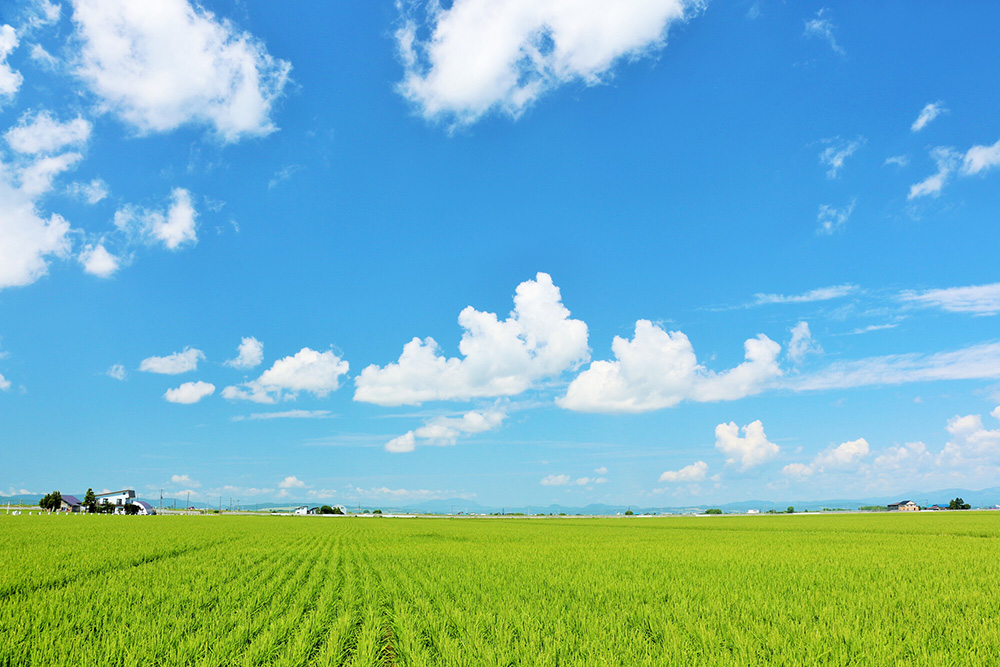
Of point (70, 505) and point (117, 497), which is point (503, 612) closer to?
point (117, 497)

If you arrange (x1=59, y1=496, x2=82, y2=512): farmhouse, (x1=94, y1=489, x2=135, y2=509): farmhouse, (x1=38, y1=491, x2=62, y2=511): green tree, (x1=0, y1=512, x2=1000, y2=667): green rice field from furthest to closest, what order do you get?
(x1=94, y1=489, x2=135, y2=509): farmhouse → (x1=59, y1=496, x2=82, y2=512): farmhouse → (x1=38, y1=491, x2=62, y2=511): green tree → (x1=0, y1=512, x2=1000, y2=667): green rice field

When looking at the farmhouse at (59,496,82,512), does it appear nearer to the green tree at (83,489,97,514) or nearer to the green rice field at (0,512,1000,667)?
the green tree at (83,489,97,514)

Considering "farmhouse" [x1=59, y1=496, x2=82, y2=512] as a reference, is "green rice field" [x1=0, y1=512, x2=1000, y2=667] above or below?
above

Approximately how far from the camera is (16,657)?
331 inches

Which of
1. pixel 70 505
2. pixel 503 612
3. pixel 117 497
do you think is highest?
pixel 503 612

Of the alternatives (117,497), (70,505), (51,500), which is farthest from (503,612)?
(70,505)

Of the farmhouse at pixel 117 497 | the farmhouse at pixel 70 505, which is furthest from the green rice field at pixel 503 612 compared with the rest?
the farmhouse at pixel 70 505

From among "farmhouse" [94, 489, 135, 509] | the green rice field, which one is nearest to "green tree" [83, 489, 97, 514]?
"farmhouse" [94, 489, 135, 509]

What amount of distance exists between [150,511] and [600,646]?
166737 millimetres

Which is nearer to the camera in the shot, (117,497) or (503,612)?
(503,612)

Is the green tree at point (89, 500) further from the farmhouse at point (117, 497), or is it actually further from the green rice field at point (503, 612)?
the green rice field at point (503, 612)

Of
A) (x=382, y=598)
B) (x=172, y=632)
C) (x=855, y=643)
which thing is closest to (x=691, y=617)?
(x=855, y=643)

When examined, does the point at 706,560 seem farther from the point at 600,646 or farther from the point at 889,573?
the point at 600,646

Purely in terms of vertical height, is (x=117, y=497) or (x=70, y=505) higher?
(x=117, y=497)
